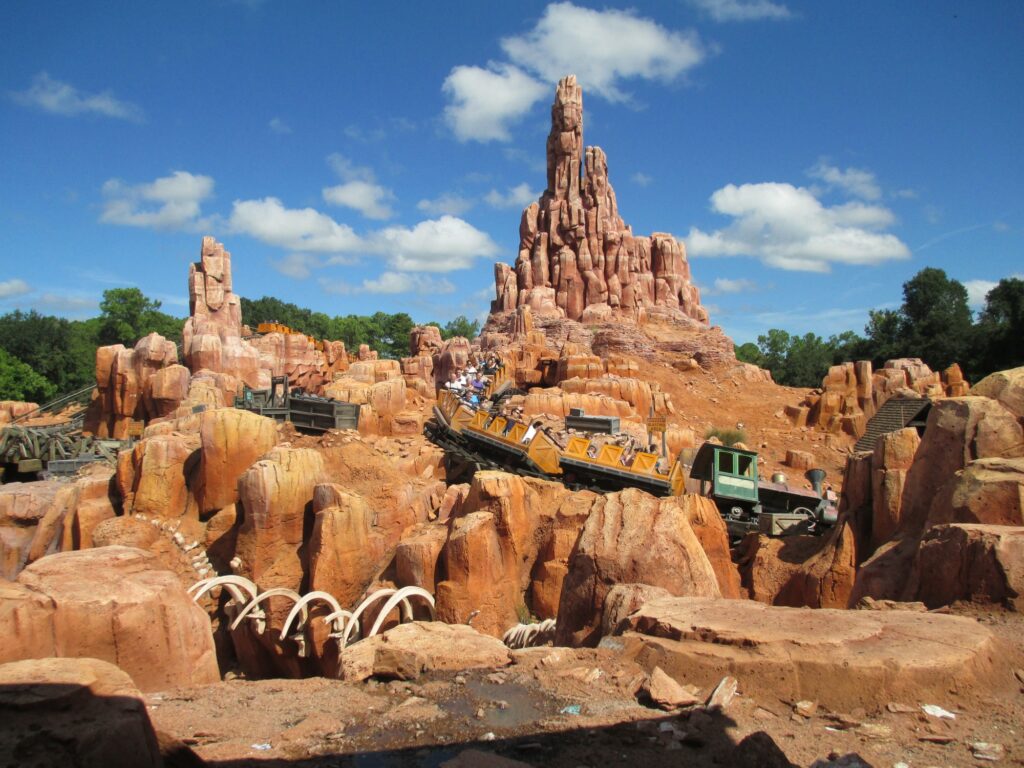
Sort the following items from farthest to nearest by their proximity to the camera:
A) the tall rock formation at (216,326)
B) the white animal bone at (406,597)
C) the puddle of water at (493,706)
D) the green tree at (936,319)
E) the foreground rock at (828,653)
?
the green tree at (936,319)
the tall rock formation at (216,326)
the white animal bone at (406,597)
the puddle of water at (493,706)
the foreground rock at (828,653)

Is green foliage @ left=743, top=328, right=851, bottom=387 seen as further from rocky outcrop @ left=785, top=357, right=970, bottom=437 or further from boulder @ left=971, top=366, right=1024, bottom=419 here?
boulder @ left=971, top=366, right=1024, bottom=419

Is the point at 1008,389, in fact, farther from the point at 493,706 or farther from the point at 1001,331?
the point at 1001,331

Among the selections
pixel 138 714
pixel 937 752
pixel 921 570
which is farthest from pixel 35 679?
pixel 921 570

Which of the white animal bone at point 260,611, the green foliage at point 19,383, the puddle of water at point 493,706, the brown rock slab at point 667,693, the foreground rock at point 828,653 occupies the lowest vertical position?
the white animal bone at point 260,611

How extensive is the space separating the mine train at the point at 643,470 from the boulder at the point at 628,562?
286 inches

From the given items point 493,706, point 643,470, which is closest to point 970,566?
point 493,706

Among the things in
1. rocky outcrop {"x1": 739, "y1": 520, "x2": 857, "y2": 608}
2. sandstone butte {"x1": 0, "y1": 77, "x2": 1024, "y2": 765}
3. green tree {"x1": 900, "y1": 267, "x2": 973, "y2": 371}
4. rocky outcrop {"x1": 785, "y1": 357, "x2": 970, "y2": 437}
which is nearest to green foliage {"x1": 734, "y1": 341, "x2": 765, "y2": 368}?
green tree {"x1": 900, "y1": 267, "x2": 973, "y2": 371}

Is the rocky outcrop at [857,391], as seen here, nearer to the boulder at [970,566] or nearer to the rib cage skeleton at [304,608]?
the rib cage skeleton at [304,608]

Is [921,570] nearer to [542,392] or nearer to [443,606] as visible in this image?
[443,606]

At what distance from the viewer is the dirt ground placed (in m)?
4.11

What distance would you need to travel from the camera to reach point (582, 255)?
48.5 meters

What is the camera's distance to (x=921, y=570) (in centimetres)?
679

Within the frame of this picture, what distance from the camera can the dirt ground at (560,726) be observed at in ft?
13.5

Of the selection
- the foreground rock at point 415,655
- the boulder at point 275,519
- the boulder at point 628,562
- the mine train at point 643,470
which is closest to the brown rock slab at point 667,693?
the foreground rock at point 415,655
